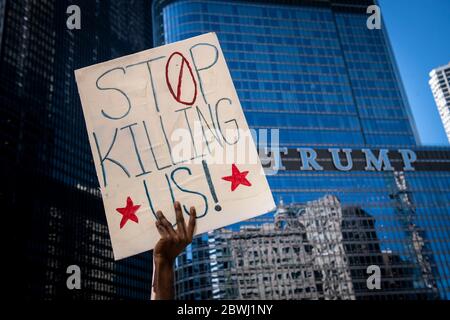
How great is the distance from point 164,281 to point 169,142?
1102 millimetres

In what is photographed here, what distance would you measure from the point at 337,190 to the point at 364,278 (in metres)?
16.7

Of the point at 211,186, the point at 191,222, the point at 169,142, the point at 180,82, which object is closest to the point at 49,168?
the point at 180,82

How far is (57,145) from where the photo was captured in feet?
337

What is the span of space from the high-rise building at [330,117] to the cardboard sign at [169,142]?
78.1 metres

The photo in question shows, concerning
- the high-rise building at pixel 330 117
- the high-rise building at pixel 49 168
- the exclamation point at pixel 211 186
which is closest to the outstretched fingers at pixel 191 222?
the exclamation point at pixel 211 186

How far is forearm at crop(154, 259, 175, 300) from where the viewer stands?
262 centimetres

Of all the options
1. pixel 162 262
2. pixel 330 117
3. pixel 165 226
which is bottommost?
pixel 162 262

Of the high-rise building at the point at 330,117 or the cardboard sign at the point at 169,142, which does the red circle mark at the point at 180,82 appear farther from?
the high-rise building at the point at 330,117

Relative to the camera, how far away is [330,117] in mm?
96250

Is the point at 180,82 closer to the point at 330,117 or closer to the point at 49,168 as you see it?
the point at 330,117

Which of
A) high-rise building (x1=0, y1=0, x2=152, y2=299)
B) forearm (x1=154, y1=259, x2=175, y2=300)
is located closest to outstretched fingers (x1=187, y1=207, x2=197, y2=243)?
forearm (x1=154, y1=259, x2=175, y2=300)

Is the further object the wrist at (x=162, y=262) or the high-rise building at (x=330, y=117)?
the high-rise building at (x=330, y=117)

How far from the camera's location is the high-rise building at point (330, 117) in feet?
274
